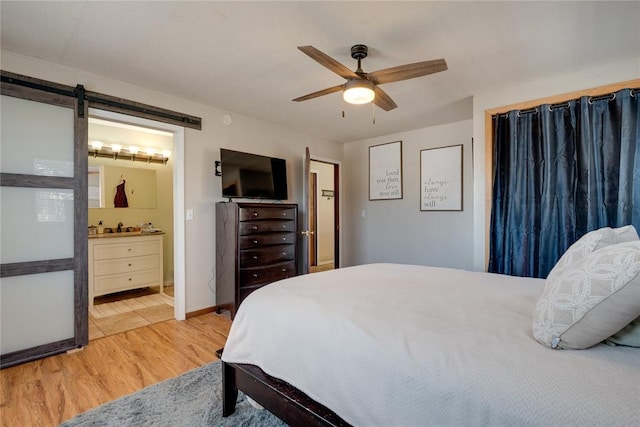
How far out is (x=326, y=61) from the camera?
1.94 m

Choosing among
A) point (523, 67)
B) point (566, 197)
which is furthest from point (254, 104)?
point (566, 197)

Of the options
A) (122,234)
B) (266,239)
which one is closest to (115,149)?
(122,234)

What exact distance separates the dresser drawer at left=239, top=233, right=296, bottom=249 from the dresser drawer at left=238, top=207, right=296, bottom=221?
0.67ft

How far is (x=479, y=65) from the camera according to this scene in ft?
8.57

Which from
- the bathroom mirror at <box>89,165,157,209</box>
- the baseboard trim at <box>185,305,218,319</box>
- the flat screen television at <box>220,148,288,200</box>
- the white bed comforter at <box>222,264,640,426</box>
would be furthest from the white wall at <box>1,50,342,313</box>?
the white bed comforter at <box>222,264,640,426</box>

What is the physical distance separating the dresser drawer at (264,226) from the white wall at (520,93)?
6.89ft

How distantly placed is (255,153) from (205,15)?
85.3 inches

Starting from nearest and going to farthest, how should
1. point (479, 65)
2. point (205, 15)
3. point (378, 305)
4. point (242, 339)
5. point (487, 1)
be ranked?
point (378, 305) → point (242, 339) → point (487, 1) → point (205, 15) → point (479, 65)

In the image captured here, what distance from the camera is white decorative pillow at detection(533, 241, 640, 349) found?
0.87 m

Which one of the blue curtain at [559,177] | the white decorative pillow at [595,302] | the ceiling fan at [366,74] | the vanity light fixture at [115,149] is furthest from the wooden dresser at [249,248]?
the white decorative pillow at [595,302]

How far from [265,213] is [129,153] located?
93.6 inches

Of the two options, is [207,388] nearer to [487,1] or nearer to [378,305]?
[378,305]

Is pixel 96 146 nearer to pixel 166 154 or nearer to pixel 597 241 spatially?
pixel 166 154

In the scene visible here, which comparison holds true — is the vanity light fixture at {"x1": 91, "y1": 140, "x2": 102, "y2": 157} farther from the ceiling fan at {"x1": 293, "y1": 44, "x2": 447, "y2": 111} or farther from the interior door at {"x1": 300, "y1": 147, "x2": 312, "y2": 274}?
the ceiling fan at {"x1": 293, "y1": 44, "x2": 447, "y2": 111}
